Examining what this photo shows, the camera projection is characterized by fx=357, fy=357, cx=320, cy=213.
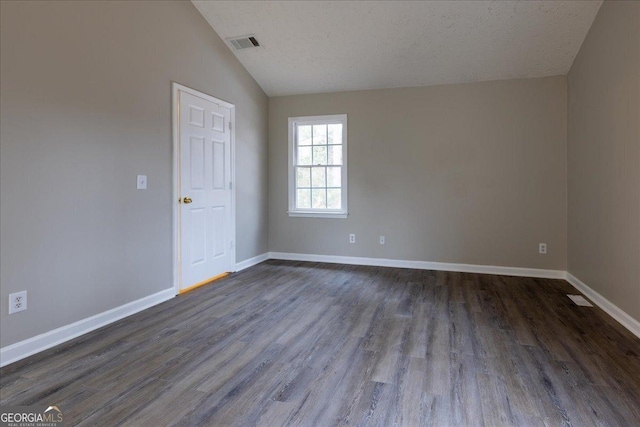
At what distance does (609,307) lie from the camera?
3.04 m

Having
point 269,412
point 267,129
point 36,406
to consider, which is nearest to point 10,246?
point 36,406

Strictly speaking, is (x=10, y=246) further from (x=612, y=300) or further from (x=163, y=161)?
(x=612, y=300)

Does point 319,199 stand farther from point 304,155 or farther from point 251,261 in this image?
point 251,261

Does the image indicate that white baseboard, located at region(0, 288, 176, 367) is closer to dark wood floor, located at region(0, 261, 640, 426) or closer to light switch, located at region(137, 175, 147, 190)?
dark wood floor, located at region(0, 261, 640, 426)

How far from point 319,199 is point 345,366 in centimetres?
333

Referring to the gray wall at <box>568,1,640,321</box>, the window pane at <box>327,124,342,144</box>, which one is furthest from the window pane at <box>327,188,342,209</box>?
the gray wall at <box>568,1,640,321</box>

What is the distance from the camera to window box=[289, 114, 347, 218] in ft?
16.9

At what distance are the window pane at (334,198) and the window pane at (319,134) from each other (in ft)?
2.36

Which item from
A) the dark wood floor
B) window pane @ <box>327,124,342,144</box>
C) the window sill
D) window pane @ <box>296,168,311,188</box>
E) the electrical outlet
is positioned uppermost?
window pane @ <box>327,124,342,144</box>

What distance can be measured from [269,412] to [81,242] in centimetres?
193

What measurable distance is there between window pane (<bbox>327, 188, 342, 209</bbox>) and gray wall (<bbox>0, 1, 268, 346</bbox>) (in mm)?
2268

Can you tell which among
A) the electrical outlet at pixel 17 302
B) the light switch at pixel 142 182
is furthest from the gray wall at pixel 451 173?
A: the electrical outlet at pixel 17 302

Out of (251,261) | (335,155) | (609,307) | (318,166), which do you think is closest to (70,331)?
(251,261)

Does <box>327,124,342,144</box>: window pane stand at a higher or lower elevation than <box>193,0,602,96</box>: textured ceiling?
lower
